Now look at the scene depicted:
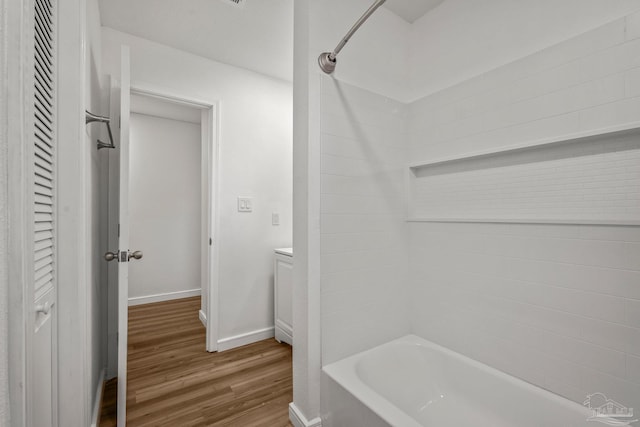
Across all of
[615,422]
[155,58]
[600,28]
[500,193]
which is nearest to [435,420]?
[615,422]

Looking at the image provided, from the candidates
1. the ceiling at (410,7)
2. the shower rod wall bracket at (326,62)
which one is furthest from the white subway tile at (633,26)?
the shower rod wall bracket at (326,62)

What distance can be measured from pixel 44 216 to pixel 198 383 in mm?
1489

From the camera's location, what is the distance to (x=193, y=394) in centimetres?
177

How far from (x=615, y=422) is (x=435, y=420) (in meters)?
0.67

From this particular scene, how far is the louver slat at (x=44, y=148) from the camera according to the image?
2.68 ft

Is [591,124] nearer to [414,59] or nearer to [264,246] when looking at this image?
[414,59]

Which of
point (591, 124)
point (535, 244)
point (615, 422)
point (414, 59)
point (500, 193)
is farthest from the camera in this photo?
point (414, 59)

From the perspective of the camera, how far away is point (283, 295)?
2.43 metres

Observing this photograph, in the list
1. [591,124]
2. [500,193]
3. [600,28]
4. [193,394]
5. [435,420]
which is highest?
[600,28]

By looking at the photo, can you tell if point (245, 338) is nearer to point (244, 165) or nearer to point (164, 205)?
point (244, 165)

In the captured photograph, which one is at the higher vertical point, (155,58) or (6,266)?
(155,58)

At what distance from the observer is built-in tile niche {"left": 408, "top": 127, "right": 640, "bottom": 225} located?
1.10m

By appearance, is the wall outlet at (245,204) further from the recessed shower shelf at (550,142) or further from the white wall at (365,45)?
the recessed shower shelf at (550,142)

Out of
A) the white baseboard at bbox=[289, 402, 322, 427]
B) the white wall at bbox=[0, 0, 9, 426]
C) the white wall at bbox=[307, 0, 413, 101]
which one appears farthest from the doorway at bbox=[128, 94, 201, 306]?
the white wall at bbox=[0, 0, 9, 426]
